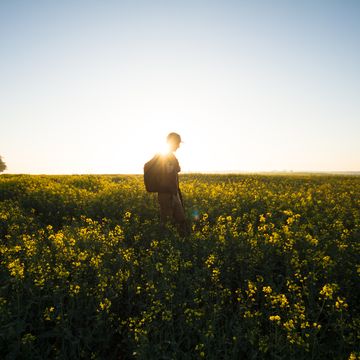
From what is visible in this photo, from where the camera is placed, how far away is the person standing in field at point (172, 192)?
7.14 m

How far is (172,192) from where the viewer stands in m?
7.36

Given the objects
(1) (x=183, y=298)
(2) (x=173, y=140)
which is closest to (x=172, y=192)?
(2) (x=173, y=140)

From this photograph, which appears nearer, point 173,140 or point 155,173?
point 173,140

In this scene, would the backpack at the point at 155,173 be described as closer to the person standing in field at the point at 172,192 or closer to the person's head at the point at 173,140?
the person standing in field at the point at 172,192

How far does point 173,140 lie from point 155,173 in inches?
33.9

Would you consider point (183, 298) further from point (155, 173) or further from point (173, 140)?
point (173, 140)

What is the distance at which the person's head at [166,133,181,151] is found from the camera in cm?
708

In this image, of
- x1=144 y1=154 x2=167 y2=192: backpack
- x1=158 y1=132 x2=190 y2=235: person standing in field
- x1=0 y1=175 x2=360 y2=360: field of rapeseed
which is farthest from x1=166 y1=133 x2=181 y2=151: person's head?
x1=0 y1=175 x2=360 y2=360: field of rapeseed

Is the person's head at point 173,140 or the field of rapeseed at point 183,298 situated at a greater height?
the person's head at point 173,140

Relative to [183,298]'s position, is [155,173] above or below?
above

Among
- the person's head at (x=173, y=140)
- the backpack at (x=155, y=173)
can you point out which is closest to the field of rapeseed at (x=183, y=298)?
the backpack at (x=155, y=173)

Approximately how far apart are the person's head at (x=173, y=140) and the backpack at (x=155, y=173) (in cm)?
38

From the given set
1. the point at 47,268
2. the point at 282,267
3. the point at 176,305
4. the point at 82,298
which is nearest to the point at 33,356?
the point at 82,298

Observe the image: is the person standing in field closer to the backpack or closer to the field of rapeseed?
the backpack
